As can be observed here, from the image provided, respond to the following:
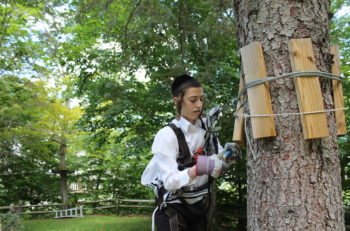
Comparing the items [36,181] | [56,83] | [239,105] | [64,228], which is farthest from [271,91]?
[36,181]

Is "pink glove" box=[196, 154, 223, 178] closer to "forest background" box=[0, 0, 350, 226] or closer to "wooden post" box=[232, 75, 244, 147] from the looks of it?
"wooden post" box=[232, 75, 244, 147]

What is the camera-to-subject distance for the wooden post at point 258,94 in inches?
61.4

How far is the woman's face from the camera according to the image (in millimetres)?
2293

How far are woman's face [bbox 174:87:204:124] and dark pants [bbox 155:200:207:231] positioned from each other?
0.68 metres

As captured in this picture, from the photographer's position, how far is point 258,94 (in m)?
1.59

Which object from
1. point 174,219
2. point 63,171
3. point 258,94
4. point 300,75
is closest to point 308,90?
point 300,75

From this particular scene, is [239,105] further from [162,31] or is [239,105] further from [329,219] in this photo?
[162,31]

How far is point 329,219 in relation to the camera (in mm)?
1508

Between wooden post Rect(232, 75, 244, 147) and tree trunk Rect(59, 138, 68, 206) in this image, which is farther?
tree trunk Rect(59, 138, 68, 206)

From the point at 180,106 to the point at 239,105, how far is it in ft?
2.13

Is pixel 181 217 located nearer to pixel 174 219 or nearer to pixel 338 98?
pixel 174 219

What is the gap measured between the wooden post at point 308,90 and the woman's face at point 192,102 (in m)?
0.86

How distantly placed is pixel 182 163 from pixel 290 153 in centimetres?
85

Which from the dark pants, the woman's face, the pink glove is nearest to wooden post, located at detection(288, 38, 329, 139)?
the pink glove
